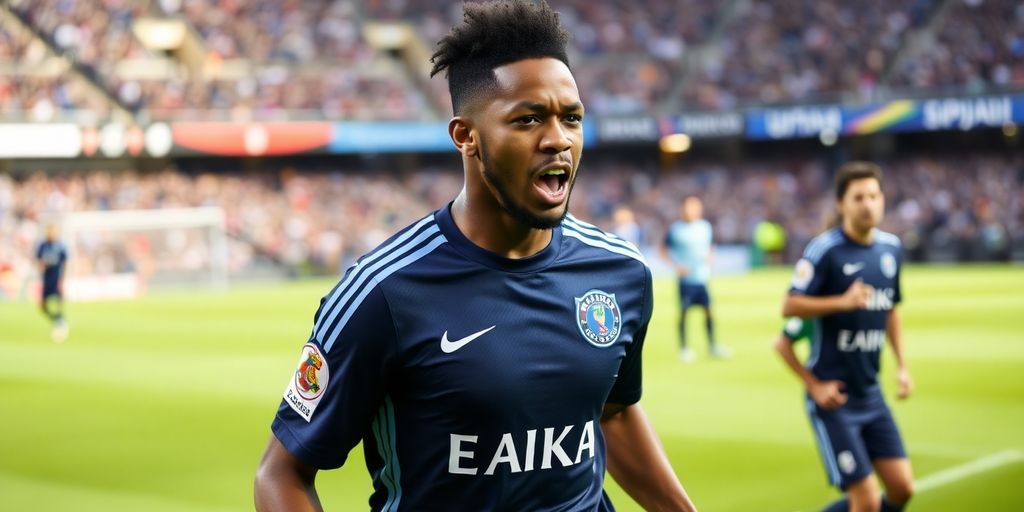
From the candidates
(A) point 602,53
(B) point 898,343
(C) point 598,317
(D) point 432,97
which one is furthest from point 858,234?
(A) point 602,53

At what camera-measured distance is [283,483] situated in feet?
8.79

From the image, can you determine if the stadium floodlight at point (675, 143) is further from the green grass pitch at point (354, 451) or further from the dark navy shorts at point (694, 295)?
the dark navy shorts at point (694, 295)

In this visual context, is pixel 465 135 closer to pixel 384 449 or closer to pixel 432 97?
pixel 384 449

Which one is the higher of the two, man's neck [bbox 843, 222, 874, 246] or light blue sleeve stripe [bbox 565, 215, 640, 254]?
man's neck [bbox 843, 222, 874, 246]

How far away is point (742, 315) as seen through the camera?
22.3 m

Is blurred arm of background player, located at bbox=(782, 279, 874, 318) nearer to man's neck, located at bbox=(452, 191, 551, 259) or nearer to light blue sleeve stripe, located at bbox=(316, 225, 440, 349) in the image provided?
man's neck, located at bbox=(452, 191, 551, 259)

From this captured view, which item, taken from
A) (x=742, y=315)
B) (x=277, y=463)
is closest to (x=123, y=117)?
(x=742, y=315)

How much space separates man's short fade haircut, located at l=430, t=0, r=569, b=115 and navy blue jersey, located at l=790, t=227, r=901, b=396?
4.24 metres

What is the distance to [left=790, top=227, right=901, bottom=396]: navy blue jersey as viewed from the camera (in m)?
6.46

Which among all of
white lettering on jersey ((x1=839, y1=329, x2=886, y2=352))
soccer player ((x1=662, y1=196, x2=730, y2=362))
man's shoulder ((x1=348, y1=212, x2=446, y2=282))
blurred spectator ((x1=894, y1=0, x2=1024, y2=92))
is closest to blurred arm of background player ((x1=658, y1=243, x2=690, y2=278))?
soccer player ((x1=662, y1=196, x2=730, y2=362))

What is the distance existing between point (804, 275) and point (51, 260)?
17156 mm

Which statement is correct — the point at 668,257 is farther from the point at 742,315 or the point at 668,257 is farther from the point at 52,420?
the point at 52,420

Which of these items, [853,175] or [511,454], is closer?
[511,454]

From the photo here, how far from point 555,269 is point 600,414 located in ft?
1.38
